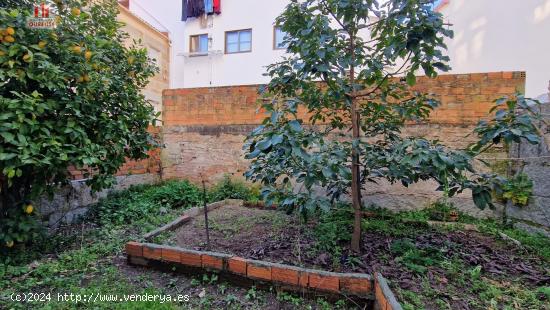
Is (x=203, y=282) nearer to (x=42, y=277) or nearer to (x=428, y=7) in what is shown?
(x=42, y=277)

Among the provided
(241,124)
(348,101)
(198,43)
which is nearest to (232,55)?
(198,43)

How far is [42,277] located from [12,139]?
3.65ft

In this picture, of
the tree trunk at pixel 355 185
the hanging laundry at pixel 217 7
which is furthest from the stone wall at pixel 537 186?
the hanging laundry at pixel 217 7

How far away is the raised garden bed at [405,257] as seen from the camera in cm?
177

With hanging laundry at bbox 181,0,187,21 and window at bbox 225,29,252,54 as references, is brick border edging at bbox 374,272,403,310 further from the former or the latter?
hanging laundry at bbox 181,0,187,21

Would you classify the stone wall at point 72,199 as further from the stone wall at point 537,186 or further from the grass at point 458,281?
the stone wall at point 537,186

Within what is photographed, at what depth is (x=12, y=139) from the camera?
6.30 ft

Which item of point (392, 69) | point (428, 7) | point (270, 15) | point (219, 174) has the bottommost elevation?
point (219, 174)

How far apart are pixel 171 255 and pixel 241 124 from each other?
2.75 m

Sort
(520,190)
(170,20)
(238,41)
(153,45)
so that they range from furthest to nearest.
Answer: (170,20) < (153,45) < (238,41) < (520,190)

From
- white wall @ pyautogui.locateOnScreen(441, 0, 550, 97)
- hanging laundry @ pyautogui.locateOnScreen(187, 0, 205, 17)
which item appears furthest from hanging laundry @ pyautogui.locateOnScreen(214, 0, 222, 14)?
white wall @ pyautogui.locateOnScreen(441, 0, 550, 97)

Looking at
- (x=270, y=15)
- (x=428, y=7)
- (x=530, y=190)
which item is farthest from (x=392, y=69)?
(x=270, y=15)

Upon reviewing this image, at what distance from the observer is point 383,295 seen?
1666 mm

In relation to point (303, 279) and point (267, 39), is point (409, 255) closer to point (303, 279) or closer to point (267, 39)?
point (303, 279)
